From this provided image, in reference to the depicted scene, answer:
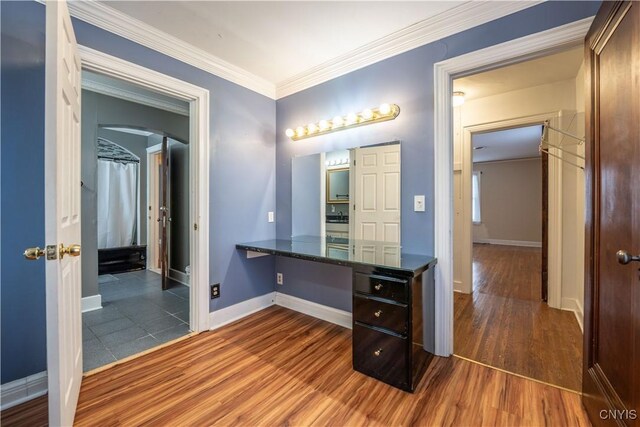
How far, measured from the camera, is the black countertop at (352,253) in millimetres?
1685

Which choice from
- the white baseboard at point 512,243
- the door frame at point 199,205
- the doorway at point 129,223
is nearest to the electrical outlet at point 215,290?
the door frame at point 199,205

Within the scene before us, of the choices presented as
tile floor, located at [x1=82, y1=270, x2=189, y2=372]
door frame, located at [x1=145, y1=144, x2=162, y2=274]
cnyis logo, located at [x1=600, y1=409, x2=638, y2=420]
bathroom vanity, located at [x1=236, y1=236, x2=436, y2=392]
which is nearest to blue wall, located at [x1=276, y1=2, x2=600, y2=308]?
bathroom vanity, located at [x1=236, y1=236, x2=436, y2=392]

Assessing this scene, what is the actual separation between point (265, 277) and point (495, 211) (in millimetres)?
7486

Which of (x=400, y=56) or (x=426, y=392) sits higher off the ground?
(x=400, y=56)

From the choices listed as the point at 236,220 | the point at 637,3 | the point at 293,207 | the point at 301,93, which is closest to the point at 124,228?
the point at 236,220

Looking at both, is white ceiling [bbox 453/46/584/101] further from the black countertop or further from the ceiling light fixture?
the black countertop

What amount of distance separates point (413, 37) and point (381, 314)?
6.54 feet

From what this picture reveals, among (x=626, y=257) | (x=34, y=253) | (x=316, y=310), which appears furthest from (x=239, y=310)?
(x=626, y=257)

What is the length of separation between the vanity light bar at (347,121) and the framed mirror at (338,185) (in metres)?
0.39

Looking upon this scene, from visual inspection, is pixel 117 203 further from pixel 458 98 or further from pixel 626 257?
pixel 626 257

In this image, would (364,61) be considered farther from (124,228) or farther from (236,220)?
(124,228)

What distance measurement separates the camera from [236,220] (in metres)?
2.61

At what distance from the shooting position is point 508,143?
5738 mm

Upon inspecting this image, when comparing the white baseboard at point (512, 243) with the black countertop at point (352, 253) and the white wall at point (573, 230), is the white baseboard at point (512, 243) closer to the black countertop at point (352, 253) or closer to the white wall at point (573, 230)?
the white wall at point (573, 230)
